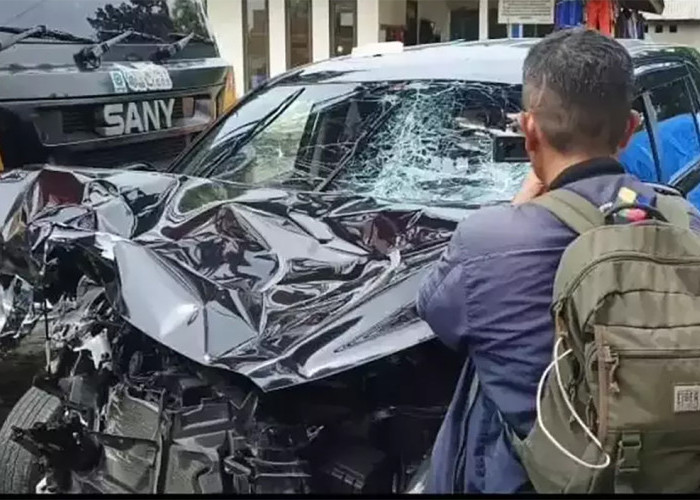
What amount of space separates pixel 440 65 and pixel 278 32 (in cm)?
1197

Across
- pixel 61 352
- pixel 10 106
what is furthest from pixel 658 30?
pixel 61 352

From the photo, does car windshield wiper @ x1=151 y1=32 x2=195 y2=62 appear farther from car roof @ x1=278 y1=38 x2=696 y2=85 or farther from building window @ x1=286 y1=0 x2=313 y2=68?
building window @ x1=286 y1=0 x2=313 y2=68

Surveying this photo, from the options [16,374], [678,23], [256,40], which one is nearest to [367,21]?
[256,40]

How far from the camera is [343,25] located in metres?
15.0

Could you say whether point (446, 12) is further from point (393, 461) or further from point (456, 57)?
point (393, 461)

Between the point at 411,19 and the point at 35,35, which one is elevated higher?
the point at 411,19

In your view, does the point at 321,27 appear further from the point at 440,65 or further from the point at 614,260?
the point at 614,260

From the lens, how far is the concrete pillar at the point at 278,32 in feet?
49.9

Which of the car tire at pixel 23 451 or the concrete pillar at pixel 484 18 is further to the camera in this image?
the concrete pillar at pixel 484 18

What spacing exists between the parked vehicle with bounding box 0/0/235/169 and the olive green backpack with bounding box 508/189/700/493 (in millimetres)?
4047

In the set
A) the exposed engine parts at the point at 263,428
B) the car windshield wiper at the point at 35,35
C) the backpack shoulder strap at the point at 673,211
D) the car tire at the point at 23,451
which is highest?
the car windshield wiper at the point at 35,35

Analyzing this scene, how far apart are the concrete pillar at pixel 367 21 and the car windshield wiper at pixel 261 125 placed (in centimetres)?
1097

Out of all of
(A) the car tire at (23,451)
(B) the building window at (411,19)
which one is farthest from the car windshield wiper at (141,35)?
(B) the building window at (411,19)

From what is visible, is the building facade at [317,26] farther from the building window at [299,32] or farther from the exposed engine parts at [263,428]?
the exposed engine parts at [263,428]
